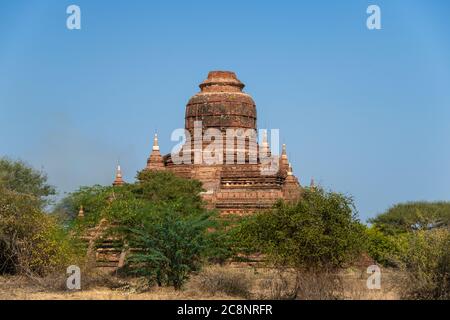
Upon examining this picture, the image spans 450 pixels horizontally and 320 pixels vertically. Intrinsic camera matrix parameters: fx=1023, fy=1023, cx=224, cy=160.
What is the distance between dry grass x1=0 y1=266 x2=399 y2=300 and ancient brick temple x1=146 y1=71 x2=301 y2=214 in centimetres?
1299

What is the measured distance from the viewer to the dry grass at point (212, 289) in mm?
19156

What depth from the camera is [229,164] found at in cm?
3947

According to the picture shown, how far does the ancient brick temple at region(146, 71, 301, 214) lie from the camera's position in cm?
3559

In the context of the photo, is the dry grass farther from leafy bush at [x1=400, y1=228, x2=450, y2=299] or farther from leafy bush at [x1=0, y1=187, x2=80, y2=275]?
leafy bush at [x1=0, y1=187, x2=80, y2=275]

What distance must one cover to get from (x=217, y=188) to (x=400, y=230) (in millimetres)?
9143

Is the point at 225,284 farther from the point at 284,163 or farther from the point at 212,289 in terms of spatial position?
the point at 284,163

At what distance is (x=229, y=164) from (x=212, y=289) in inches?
763

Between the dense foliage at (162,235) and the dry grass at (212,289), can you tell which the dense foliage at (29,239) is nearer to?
the dry grass at (212,289)

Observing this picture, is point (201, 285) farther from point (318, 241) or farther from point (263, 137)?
point (263, 137)

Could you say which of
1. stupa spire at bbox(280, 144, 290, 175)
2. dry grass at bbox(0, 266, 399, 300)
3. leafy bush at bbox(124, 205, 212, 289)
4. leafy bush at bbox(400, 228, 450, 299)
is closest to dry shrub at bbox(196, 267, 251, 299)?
dry grass at bbox(0, 266, 399, 300)

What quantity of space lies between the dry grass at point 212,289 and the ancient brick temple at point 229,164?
13.0 metres

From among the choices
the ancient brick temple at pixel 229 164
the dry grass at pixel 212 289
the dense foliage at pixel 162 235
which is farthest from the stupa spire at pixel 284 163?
the dry grass at pixel 212 289

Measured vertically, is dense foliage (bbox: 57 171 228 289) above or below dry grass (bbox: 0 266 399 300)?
above
